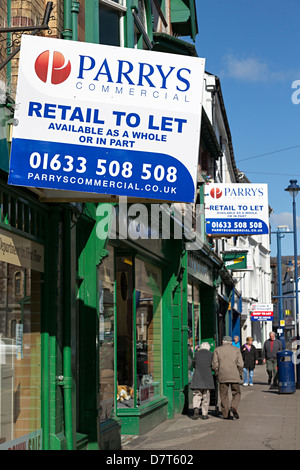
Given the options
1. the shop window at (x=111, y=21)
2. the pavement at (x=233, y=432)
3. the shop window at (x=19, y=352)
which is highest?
the shop window at (x=111, y=21)

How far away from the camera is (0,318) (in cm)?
759

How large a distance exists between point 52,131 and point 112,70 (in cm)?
86

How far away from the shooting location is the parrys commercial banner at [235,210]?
2112 centimetres

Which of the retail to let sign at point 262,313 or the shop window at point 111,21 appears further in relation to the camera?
the retail to let sign at point 262,313

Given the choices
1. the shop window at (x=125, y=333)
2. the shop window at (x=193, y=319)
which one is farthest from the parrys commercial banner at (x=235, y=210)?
the shop window at (x=125, y=333)

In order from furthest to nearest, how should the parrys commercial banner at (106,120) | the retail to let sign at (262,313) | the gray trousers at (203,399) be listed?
the retail to let sign at (262,313), the gray trousers at (203,399), the parrys commercial banner at (106,120)

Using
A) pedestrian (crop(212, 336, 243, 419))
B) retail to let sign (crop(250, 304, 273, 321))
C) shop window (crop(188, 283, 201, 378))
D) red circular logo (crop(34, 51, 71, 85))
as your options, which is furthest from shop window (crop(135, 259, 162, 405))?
retail to let sign (crop(250, 304, 273, 321))

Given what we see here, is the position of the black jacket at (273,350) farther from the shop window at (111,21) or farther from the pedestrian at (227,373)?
the shop window at (111,21)

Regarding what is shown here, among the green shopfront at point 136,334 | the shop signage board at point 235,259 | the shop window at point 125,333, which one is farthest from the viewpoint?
the shop signage board at point 235,259

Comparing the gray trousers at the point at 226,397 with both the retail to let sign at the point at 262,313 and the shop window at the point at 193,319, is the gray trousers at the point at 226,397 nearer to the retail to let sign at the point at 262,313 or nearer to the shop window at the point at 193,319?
the shop window at the point at 193,319

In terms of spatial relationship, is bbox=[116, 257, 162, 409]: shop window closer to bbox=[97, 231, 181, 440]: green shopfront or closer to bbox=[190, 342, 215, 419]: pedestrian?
bbox=[97, 231, 181, 440]: green shopfront

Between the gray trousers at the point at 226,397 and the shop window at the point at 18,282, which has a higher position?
the shop window at the point at 18,282

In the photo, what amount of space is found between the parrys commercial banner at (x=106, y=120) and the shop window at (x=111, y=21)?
433 cm

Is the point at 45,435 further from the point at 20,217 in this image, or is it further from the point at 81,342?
the point at 20,217
